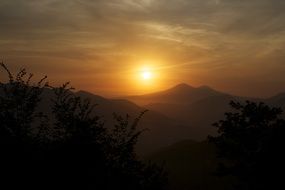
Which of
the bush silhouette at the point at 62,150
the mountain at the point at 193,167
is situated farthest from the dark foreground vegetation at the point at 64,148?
the mountain at the point at 193,167

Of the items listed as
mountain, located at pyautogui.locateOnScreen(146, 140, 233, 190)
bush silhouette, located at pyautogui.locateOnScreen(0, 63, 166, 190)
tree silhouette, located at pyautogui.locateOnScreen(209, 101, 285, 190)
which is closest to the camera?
bush silhouette, located at pyautogui.locateOnScreen(0, 63, 166, 190)

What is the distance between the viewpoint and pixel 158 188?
81.0 ft

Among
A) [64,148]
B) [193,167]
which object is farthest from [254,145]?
[193,167]

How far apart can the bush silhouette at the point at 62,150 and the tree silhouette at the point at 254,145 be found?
1655cm

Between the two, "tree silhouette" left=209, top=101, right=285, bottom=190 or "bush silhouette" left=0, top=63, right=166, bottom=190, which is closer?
"bush silhouette" left=0, top=63, right=166, bottom=190

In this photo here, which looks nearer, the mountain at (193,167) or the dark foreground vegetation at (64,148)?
the dark foreground vegetation at (64,148)

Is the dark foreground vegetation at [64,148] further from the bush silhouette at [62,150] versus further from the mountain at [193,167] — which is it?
the mountain at [193,167]

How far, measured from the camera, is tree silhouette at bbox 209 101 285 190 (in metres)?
39.0

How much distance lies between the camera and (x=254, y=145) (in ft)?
141

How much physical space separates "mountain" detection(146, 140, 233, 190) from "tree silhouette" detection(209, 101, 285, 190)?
44.2 metres

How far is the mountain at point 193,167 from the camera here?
100012 mm

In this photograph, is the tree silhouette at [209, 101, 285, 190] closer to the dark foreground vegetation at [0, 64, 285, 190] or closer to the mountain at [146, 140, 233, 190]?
the dark foreground vegetation at [0, 64, 285, 190]

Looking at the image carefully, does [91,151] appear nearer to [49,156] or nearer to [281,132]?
[49,156]

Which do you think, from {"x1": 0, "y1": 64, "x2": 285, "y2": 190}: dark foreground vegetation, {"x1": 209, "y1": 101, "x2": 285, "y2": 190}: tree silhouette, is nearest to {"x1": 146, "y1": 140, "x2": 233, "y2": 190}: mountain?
{"x1": 209, "y1": 101, "x2": 285, "y2": 190}: tree silhouette
